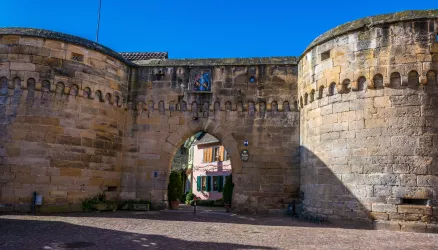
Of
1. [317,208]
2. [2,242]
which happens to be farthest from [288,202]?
[2,242]

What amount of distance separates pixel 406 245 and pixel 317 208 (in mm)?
4153

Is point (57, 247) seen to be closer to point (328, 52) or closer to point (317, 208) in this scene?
point (317, 208)

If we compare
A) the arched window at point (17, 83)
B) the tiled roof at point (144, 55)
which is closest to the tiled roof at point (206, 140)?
the tiled roof at point (144, 55)

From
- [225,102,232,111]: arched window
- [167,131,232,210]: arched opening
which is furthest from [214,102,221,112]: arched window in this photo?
[167,131,232,210]: arched opening

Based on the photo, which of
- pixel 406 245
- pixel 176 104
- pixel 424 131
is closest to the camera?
pixel 406 245

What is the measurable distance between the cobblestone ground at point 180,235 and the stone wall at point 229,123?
110 inches

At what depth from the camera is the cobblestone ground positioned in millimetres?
7297

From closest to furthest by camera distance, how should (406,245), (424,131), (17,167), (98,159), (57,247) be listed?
(57,247) → (406,245) → (424,131) → (17,167) → (98,159)

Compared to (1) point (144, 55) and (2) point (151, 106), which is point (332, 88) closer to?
(2) point (151, 106)

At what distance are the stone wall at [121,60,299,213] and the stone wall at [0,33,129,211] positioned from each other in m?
1.38

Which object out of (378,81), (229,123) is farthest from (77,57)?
(378,81)

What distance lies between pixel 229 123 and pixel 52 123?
599 cm

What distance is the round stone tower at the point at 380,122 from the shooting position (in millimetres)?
10250

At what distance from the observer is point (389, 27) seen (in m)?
10.9
